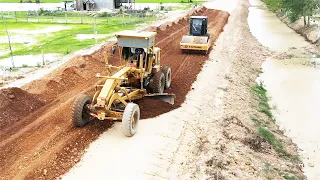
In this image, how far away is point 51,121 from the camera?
14391mm

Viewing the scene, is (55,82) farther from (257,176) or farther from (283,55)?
(283,55)

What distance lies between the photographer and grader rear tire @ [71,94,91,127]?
13.2 meters

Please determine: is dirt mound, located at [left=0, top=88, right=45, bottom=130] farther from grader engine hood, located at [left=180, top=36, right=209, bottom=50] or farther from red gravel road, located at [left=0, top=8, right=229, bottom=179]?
grader engine hood, located at [left=180, top=36, right=209, bottom=50]

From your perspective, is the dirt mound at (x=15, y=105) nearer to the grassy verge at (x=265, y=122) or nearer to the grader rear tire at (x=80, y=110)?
the grader rear tire at (x=80, y=110)

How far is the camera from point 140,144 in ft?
42.4

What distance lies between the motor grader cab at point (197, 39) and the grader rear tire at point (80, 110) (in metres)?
15.1

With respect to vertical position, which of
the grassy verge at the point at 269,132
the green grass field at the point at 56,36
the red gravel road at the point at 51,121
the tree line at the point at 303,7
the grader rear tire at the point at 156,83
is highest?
the tree line at the point at 303,7

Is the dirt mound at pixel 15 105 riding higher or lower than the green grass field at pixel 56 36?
lower

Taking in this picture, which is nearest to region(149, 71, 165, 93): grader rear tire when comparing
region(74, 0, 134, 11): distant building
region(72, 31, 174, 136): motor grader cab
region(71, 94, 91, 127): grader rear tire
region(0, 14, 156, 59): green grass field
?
region(72, 31, 174, 136): motor grader cab

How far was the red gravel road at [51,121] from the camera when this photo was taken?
11.4 metres

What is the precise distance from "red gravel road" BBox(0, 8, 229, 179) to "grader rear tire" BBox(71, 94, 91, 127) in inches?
12.6

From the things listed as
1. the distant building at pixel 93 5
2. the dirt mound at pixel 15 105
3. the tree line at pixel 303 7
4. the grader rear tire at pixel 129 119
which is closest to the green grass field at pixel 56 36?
the distant building at pixel 93 5

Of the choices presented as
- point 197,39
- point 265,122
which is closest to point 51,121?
point 265,122

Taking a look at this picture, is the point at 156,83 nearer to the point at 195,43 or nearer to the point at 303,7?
the point at 195,43
